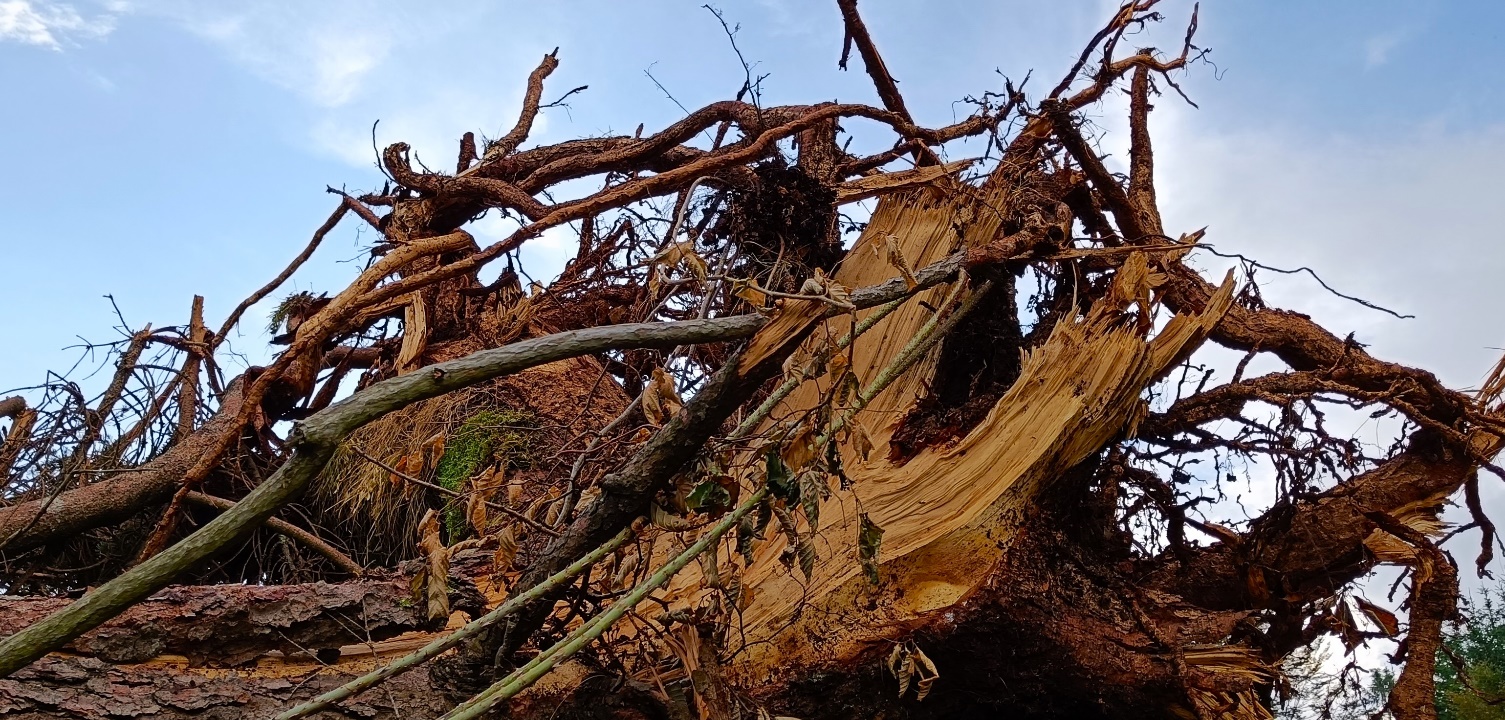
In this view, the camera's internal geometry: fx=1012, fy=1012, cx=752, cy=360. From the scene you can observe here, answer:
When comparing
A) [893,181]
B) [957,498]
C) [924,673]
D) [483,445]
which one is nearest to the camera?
[924,673]

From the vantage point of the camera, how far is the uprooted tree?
6.84 ft

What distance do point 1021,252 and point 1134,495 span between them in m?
1.09

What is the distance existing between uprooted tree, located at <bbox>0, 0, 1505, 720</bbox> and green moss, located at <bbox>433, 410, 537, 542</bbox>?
0.01m

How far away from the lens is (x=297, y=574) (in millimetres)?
3633

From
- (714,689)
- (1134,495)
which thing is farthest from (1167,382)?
(714,689)

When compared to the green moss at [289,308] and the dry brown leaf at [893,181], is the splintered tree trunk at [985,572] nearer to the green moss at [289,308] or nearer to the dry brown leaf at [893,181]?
the dry brown leaf at [893,181]

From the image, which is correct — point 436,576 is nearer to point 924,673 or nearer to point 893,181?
point 924,673

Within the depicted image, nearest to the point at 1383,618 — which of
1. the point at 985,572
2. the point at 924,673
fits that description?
the point at 985,572

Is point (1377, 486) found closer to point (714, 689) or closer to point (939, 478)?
point (939, 478)

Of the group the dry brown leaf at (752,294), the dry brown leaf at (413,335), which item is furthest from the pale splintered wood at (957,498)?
the dry brown leaf at (413,335)

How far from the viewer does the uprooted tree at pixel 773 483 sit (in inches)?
82.0

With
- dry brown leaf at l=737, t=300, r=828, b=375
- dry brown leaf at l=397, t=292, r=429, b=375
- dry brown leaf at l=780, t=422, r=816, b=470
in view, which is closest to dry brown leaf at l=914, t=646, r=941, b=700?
dry brown leaf at l=780, t=422, r=816, b=470

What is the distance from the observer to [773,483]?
1848 millimetres

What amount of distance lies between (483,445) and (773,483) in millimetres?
2193
